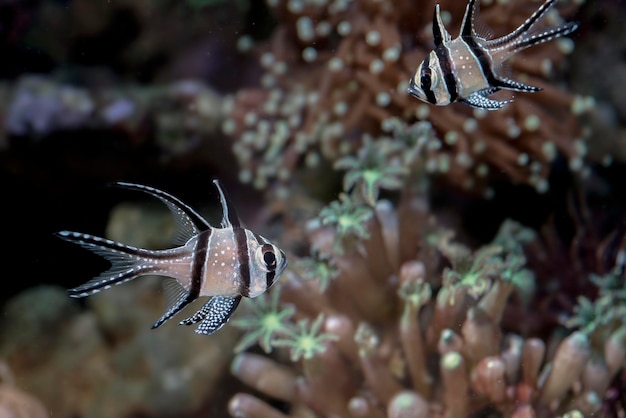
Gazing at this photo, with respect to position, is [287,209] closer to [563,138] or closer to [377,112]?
[377,112]

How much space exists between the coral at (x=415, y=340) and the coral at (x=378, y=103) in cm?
57

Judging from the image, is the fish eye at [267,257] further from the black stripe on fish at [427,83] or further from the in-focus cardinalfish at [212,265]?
the black stripe on fish at [427,83]

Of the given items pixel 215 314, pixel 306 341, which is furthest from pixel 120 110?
pixel 215 314

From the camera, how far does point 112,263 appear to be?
1.49 m

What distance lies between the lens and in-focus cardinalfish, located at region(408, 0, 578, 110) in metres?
1.60

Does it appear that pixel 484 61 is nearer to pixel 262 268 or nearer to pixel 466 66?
pixel 466 66

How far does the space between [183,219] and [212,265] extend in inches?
7.1

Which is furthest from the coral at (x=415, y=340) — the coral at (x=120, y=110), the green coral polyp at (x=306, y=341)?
the coral at (x=120, y=110)

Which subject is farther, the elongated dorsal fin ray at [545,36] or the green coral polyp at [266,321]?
the green coral polyp at [266,321]

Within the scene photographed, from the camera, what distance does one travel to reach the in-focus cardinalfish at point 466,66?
5.24 feet

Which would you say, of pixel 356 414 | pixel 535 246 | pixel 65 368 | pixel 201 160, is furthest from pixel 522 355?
pixel 65 368

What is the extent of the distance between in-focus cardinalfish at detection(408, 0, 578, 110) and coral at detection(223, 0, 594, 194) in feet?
4.57

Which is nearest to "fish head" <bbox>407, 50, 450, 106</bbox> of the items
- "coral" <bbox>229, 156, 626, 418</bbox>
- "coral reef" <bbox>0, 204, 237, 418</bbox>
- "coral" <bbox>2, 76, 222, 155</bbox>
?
"coral" <bbox>229, 156, 626, 418</bbox>

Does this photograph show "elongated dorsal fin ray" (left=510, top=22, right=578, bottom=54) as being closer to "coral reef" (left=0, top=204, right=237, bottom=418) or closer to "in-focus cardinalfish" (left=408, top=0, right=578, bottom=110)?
"in-focus cardinalfish" (left=408, top=0, right=578, bottom=110)
